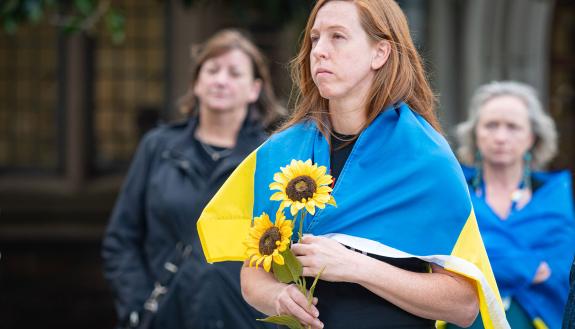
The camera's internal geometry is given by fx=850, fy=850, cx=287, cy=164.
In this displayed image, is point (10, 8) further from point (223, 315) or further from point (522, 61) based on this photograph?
point (522, 61)

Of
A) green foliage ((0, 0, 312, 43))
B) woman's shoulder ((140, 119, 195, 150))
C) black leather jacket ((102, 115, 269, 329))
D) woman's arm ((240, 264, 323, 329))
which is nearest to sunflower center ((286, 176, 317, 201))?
woman's arm ((240, 264, 323, 329))

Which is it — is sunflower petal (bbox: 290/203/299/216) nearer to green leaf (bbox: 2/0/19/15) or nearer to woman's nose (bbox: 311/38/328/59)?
woman's nose (bbox: 311/38/328/59)

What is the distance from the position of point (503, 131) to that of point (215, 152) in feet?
3.86

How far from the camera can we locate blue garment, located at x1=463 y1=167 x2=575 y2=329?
3162mm

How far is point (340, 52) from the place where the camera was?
197cm

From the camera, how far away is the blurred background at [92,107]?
21.1 ft

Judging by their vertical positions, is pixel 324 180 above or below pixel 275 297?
above

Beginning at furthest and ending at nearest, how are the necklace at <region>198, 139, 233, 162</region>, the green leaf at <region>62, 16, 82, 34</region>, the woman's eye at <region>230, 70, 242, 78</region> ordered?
the green leaf at <region>62, 16, 82, 34</region>
the woman's eye at <region>230, 70, 242, 78</region>
the necklace at <region>198, 139, 233, 162</region>

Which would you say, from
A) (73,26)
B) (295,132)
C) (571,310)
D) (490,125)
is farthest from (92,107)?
(571,310)

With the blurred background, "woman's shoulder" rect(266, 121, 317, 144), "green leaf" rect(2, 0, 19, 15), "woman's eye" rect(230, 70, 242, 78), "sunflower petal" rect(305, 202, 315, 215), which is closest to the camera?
"sunflower petal" rect(305, 202, 315, 215)

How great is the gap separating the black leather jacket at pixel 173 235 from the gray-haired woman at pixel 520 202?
3.00ft

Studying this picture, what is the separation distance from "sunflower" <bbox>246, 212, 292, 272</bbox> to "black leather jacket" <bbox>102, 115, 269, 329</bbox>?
1.22 meters

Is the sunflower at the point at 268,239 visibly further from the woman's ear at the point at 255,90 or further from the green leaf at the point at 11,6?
the green leaf at the point at 11,6

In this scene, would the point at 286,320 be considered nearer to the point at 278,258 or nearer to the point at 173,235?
the point at 278,258
